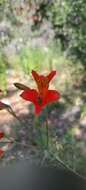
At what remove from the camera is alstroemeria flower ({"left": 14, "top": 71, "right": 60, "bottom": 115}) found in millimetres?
1945

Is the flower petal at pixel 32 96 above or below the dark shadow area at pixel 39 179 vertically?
above

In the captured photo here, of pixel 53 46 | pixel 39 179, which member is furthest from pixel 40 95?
pixel 53 46

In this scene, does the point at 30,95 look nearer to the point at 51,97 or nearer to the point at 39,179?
the point at 51,97

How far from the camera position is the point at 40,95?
2002 millimetres

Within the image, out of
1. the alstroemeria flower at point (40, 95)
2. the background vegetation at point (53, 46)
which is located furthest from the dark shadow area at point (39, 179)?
the background vegetation at point (53, 46)

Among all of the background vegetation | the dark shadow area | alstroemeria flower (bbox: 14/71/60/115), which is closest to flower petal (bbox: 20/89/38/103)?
alstroemeria flower (bbox: 14/71/60/115)

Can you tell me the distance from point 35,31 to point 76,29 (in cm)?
141

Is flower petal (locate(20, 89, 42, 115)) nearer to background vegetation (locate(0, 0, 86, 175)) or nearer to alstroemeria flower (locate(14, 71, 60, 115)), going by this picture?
alstroemeria flower (locate(14, 71, 60, 115))

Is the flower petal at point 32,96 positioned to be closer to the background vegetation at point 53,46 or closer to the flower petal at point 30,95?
the flower petal at point 30,95

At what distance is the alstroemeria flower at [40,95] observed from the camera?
1.94m

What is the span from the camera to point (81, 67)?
24.0ft

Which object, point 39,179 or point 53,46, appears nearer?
point 39,179

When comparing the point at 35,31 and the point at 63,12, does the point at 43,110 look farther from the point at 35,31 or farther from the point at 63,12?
the point at 35,31

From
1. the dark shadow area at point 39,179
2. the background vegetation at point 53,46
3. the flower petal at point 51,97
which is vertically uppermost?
the background vegetation at point 53,46
